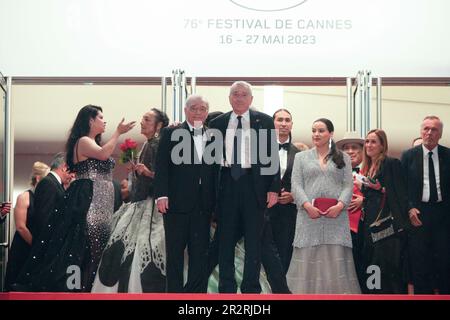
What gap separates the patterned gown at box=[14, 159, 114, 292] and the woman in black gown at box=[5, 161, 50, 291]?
0.07 meters

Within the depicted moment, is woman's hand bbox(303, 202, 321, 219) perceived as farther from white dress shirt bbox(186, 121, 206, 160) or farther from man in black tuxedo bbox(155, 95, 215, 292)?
white dress shirt bbox(186, 121, 206, 160)

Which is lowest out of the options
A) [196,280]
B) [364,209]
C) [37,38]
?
[196,280]

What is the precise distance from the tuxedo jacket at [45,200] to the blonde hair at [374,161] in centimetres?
208

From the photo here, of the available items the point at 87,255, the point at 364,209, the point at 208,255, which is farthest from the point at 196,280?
the point at 364,209

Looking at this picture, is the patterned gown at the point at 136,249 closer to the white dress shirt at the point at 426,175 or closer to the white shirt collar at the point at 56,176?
the white shirt collar at the point at 56,176

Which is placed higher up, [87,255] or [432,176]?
[432,176]

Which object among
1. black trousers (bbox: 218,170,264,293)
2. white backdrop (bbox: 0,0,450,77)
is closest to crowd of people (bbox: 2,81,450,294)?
black trousers (bbox: 218,170,264,293)

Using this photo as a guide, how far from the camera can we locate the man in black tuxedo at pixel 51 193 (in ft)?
23.6

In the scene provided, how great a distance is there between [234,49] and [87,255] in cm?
177

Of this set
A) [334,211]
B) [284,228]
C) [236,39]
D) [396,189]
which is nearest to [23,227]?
[284,228]

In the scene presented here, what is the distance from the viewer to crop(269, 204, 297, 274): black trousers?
22.8ft

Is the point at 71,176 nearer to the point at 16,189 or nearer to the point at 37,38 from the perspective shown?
the point at 16,189

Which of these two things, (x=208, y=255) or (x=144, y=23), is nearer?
(x=208, y=255)

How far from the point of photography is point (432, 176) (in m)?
7.10
